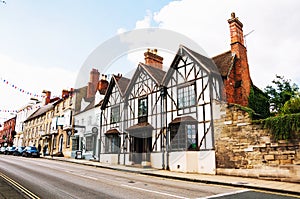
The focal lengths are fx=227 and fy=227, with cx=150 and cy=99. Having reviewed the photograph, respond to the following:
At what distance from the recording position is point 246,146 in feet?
40.8

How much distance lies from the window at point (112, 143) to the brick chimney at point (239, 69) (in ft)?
35.9

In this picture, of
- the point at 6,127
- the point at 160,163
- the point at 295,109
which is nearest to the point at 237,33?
the point at 295,109

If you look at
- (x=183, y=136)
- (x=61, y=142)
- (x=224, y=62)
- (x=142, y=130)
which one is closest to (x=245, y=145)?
(x=183, y=136)

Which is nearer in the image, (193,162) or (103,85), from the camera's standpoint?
(193,162)

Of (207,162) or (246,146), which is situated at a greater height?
(246,146)

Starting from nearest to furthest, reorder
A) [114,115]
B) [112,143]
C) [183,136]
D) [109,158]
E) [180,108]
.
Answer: [183,136], [180,108], [109,158], [112,143], [114,115]

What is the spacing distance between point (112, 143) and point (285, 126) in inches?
594

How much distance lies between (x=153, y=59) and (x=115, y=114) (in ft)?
22.3

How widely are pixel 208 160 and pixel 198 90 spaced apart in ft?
15.3

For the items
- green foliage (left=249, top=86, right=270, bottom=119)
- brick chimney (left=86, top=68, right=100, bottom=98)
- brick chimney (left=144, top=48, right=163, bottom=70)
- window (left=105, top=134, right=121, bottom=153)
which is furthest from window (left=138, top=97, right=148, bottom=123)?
brick chimney (left=86, top=68, right=100, bottom=98)

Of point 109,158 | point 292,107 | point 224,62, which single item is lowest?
point 109,158

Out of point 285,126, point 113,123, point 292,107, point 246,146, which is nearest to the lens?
point 285,126

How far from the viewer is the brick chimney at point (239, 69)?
15.6 m

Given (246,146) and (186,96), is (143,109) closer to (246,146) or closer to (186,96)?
(186,96)
